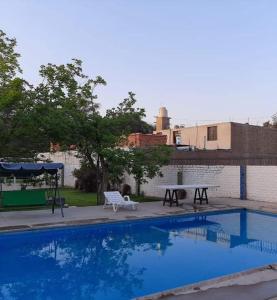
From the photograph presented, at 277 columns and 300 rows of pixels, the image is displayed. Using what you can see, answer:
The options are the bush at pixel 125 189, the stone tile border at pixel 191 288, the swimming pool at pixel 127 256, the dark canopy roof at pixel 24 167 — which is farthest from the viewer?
the bush at pixel 125 189

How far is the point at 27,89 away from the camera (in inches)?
771

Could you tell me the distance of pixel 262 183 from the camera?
1977 centimetres

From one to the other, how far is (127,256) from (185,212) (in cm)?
647

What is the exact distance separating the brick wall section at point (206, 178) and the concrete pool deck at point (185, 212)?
0.85m

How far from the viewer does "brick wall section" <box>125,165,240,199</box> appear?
20969 millimetres

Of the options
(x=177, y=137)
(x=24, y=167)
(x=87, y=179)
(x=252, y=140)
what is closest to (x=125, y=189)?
(x=87, y=179)

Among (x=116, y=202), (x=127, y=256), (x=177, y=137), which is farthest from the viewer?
(x=177, y=137)

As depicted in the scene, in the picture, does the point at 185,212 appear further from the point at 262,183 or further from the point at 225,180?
the point at 225,180

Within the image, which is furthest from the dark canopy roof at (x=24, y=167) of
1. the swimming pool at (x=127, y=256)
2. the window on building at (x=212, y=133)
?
the window on building at (x=212, y=133)

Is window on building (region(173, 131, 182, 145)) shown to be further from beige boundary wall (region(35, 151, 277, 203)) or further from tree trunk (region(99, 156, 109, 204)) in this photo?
tree trunk (region(99, 156, 109, 204))

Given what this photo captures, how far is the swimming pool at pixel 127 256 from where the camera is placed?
8062 millimetres

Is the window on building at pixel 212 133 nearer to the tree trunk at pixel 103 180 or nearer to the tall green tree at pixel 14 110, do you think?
the tree trunk at pixel 103 180

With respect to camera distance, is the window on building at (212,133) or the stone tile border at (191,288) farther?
the window on building at (212,133)

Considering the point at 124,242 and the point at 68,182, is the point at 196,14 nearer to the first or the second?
the point at 124,242
